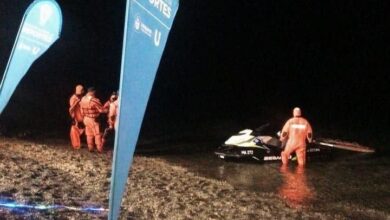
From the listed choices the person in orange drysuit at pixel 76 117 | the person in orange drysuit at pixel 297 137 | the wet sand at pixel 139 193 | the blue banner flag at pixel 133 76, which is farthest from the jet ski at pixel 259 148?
the blue banner flag at pixel 133 76

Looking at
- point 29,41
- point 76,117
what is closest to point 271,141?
point 76,117

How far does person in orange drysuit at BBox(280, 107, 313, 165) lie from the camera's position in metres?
13.6

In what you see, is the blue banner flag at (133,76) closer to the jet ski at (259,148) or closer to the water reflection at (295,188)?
the water reflection at (295,188)

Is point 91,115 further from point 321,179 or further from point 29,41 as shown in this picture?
point 29,41

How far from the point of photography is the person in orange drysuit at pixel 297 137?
44.6ft

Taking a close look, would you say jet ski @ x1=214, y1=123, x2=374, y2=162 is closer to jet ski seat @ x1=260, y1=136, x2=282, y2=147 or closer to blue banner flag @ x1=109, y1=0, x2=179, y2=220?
jet ski seat @ x1=260, y1=136, x2=282, y2=147

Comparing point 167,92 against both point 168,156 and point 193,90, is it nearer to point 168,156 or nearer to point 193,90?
point 193,90

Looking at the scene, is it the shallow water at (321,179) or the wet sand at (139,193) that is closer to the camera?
the wet sand at (139,193)

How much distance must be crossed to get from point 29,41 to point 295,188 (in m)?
5.94

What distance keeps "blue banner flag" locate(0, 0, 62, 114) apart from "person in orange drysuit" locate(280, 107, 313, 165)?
767 cm

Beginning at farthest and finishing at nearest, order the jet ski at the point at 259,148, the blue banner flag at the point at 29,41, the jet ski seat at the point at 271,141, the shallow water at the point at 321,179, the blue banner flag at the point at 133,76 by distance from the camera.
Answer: the jet ski seat at the point at 271,141 < the jet ski at the point at 259,148 < the shallow water at the point at 321,179 < the blue banner flag at the point at 29,41 < the blue banner flag at the point at 133,76

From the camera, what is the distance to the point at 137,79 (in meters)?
4.36

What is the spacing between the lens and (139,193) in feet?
29.2

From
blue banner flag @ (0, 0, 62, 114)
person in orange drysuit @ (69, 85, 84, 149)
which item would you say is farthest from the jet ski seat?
blue banner flag @ (0, 0, 62, 114)
